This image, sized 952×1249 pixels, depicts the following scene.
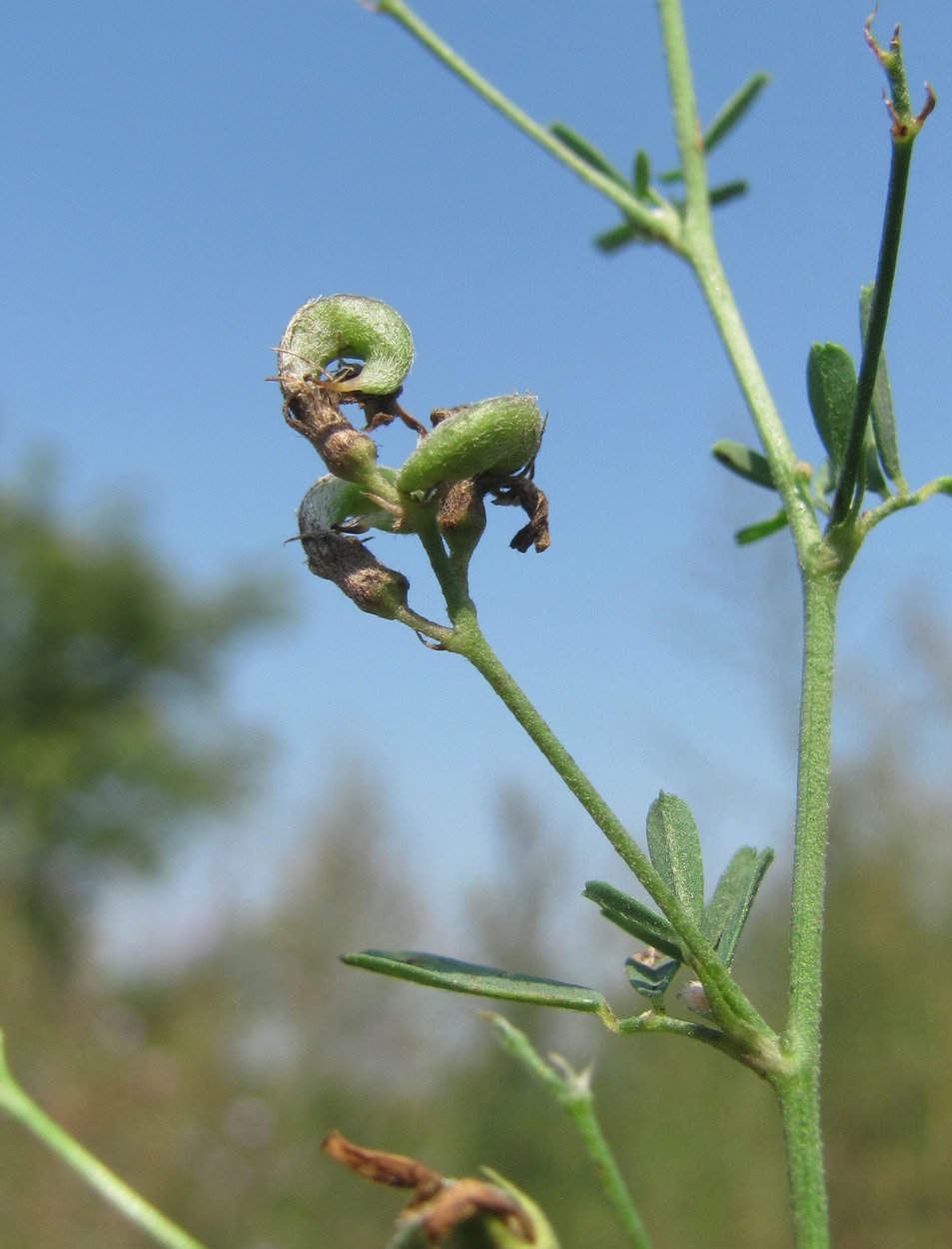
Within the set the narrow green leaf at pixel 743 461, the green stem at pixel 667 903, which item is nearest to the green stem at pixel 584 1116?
the green stem at pixel 667 903

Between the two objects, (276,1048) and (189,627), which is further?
(189,627)

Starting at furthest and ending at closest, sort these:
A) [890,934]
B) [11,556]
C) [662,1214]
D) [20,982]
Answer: [11,556]
[20,982]
[890,934]
[662,1214]

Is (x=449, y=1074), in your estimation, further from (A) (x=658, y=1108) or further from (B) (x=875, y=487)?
(B) (x=875, y=487)

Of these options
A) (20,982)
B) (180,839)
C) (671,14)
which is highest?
(671,14)

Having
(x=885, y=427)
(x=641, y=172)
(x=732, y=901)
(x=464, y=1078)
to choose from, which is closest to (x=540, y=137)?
(x=641, y=172)

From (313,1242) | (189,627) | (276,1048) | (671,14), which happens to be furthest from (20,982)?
(189,627)

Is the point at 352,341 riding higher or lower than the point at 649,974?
higher

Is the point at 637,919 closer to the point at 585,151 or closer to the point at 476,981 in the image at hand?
the point at 476,981

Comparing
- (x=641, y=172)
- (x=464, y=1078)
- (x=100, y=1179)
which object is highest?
(x=641, y=172)
